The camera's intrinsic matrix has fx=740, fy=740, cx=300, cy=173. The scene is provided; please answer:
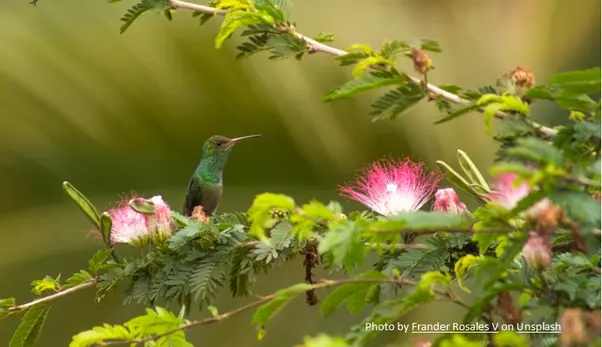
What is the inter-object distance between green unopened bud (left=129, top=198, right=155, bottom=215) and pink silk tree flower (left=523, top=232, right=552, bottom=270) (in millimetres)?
339

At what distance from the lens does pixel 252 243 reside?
59 centimetres

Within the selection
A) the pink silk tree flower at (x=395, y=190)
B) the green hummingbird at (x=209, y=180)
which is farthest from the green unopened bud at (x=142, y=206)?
the green hummingbird at (x=209, y=180)

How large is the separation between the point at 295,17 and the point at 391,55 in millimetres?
856

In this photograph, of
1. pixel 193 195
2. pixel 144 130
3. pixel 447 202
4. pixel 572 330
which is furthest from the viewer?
pixel 144 130

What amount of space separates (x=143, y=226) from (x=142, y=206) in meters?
0.04

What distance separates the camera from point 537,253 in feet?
1.21

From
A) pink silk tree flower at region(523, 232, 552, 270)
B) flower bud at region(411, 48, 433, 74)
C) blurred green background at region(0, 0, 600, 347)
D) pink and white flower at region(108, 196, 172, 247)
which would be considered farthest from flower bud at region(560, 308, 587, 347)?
blurred green background at region(0, 0, 600, 347)

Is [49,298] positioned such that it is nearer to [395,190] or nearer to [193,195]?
[395,190]

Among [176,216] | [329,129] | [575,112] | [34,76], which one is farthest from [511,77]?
[34,76]

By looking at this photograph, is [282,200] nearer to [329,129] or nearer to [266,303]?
[266,303]

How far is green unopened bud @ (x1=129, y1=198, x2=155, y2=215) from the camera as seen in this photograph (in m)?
0.60

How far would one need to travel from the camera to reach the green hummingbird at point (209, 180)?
1.01 metres

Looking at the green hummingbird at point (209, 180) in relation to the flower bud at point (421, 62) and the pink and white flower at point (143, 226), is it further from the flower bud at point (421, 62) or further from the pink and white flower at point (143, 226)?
the flower bud at point (421, 62)

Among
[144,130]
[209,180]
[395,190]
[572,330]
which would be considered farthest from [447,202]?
[144,130]
